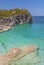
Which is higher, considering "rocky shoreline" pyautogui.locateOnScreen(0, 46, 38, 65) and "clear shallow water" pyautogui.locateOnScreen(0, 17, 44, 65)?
"rocky shoreline" pyautogui.locateOnScreen(0, 46, 38, 65)

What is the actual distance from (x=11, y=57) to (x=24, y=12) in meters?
61.1

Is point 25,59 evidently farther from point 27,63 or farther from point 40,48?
point 40,48

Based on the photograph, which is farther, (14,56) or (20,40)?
(20,40)

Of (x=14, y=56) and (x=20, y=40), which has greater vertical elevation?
(x=14, y=56)

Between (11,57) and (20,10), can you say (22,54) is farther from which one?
(20,10)

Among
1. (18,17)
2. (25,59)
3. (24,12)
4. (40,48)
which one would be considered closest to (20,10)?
(24,12)

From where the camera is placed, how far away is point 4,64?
1850cm

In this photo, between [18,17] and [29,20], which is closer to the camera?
[18,17]

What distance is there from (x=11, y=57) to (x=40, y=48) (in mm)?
6456

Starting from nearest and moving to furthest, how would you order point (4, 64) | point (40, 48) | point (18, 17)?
point (4, 64) → point (40, 48) → point (18, 17)

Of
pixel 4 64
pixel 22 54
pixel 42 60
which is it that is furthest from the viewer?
pixel 22 54

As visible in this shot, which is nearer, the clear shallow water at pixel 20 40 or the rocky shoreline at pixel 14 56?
the rocky shoreline at pixel 14 56

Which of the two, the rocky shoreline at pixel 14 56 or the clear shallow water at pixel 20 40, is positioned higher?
the rocky shoreline at pixel 14 56

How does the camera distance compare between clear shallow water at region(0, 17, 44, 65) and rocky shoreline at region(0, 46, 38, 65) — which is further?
clear shallow water at region(0, 17, 44, 65)
